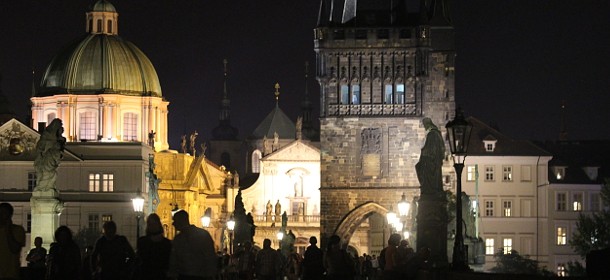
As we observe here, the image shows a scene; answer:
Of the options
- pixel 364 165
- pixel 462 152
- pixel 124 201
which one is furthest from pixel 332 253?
pixel 124 201

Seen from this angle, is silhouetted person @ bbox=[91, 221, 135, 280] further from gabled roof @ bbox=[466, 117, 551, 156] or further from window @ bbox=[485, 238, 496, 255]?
gabled roof @ bbox=[466, 117, 551, 156]

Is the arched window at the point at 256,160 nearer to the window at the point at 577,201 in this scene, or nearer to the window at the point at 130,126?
the window at the point at 130,126

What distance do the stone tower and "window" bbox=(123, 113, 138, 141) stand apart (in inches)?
798

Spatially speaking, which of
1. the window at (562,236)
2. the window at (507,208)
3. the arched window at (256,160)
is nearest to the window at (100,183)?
the window at (507,208)

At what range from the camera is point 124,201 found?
322 ft

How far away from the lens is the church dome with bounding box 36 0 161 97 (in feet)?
355

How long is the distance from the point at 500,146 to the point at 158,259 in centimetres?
8064

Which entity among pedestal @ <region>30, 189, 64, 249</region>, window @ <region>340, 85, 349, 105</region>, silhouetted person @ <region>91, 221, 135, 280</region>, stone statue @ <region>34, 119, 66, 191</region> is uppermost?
window @ <region>340, 85, 349, 105</region>

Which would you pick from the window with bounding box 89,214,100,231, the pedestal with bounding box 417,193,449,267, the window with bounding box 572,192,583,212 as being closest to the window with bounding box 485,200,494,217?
the window with bounding box 572,192,583,212

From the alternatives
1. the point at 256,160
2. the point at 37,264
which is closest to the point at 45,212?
the point at 37,264

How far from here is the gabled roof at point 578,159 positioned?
4134 inches

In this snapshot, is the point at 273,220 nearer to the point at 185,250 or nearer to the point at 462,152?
the point at 462,152

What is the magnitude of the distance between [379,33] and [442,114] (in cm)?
581

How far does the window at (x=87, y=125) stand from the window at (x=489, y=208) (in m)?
26.0
